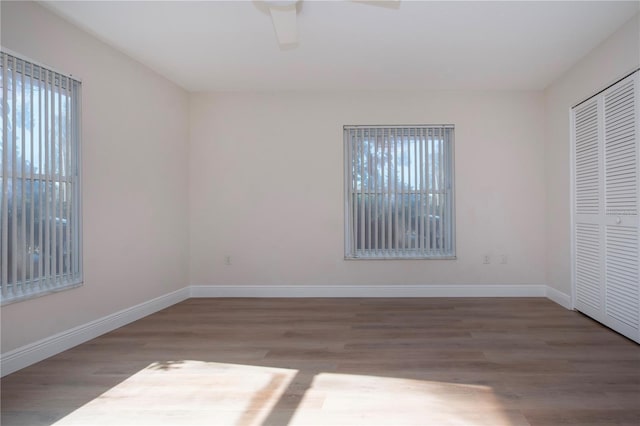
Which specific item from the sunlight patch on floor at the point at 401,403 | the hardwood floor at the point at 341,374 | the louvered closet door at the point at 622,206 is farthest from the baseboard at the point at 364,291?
the sunlight patch on floor at the point at 401,403

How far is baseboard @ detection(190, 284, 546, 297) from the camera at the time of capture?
498 cm

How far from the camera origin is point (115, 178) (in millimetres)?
3766

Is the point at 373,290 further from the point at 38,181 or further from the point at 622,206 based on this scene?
the point at 38,181

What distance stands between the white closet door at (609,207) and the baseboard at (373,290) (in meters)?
0.82

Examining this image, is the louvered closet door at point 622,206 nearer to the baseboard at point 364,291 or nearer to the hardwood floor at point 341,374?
the hardwood floor at point 341,374

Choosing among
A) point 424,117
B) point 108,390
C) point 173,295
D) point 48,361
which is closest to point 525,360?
point 108,390

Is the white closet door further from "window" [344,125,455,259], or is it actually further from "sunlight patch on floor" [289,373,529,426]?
"sunlight patch on floor" [289,373,529,426]

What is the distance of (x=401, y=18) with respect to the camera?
10.3 ft

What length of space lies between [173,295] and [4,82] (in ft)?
9.45

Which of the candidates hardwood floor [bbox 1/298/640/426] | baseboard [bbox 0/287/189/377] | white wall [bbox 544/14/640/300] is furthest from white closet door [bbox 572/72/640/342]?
baseboard [bbox 0/287/189/377]

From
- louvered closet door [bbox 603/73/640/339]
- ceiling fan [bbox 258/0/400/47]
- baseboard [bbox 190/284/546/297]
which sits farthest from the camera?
baseboard [bbox 190/284/546/297]

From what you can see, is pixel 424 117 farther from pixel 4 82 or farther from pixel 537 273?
pixel 4 82

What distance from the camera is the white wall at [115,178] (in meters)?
2.91

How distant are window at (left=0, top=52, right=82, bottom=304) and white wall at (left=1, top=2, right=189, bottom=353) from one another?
0.10 metres
